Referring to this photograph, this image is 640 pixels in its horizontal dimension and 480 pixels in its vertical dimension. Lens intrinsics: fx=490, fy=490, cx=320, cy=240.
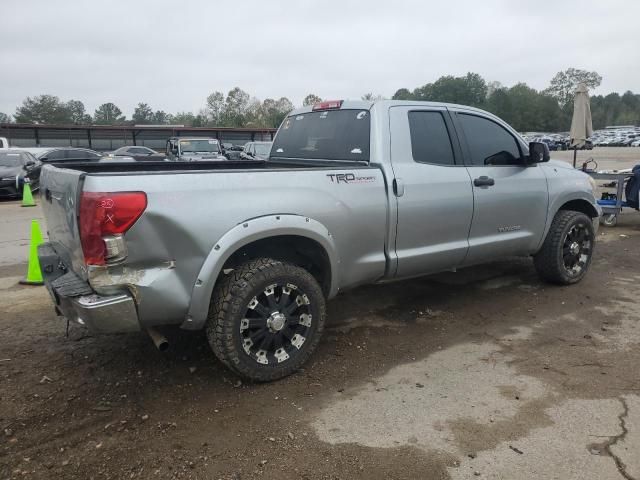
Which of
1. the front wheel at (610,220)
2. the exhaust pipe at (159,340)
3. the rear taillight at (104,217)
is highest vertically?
the rear taillight at (104,217)

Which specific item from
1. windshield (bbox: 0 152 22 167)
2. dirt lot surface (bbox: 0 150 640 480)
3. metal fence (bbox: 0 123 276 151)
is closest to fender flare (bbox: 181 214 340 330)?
dirt lot surface (bbox: 0 150 640 480)

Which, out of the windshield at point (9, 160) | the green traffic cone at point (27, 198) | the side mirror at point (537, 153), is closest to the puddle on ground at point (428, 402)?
the side mirror at point (537, 153)

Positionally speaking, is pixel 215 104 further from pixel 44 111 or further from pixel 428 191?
pixel 428 191

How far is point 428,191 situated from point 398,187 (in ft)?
1.09

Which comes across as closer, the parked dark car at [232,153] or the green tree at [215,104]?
the parked dark car at [232,153]

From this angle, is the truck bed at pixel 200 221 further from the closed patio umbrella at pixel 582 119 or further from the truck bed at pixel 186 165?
the closed patio umbrella at pixel 582 119

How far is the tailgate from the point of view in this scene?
2.80 m

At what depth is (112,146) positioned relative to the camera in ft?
129

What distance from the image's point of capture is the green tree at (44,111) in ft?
272

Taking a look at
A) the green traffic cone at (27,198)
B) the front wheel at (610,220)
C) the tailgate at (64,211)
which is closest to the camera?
the tailgate at (64,211)

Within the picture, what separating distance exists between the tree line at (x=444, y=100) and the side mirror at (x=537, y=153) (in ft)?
245

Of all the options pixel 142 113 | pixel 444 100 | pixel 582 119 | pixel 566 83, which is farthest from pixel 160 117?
pixel 582 119

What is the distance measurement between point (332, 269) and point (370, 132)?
119cm

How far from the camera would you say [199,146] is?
20.4 m
